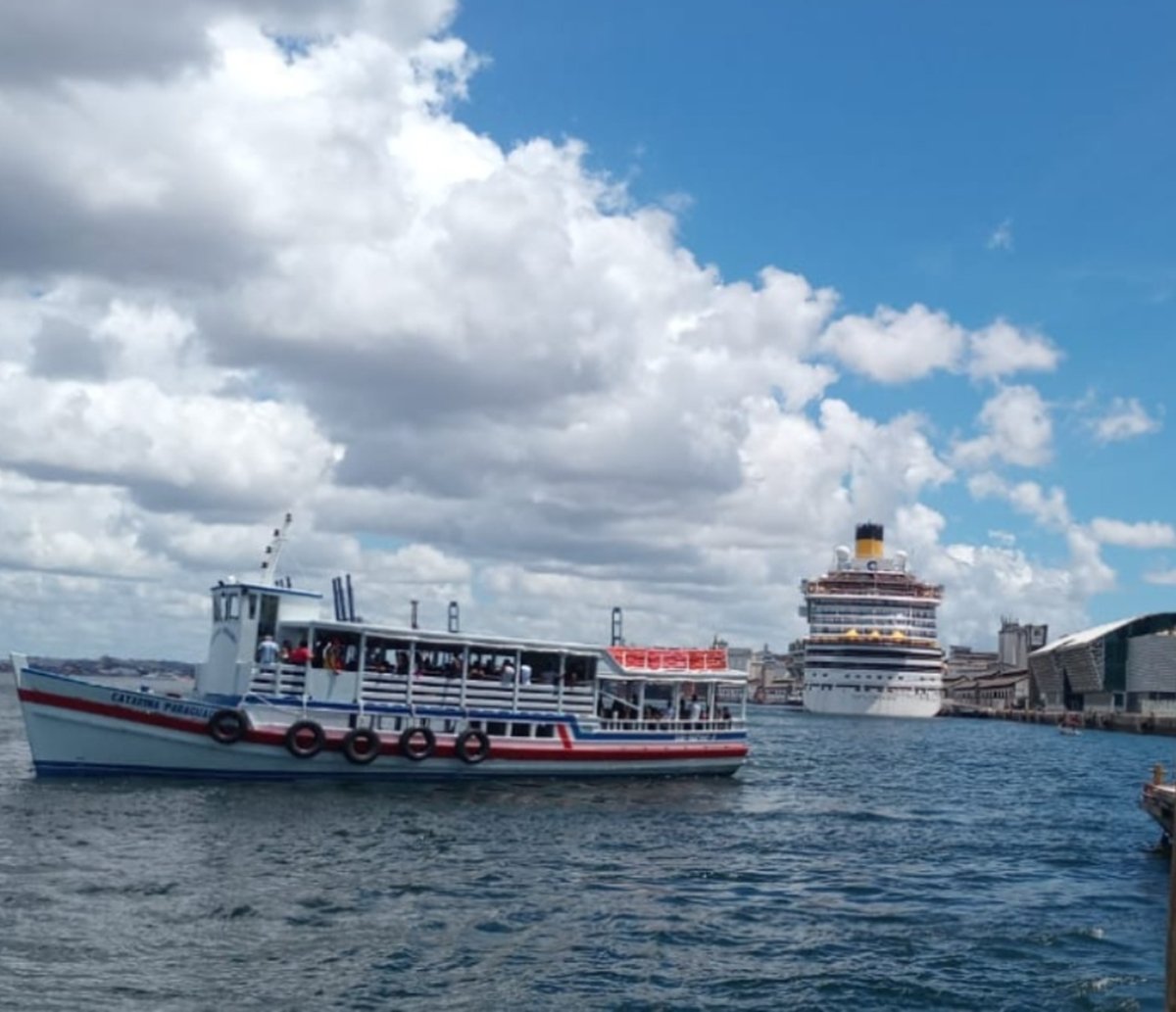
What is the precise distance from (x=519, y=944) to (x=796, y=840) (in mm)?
16415

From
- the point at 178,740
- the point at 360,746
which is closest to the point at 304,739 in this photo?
the point at 360,746

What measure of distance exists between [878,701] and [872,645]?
6964 millimetres

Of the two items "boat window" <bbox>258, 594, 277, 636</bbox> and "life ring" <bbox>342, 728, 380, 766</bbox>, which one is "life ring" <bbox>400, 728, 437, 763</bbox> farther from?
"boat window" <bbox>258, 594, 277, 636</bbox>

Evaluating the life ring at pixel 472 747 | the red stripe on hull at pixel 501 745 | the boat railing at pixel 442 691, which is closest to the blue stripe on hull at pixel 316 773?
the life ring at pixel 472 747

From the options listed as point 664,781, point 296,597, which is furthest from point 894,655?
point 296,597

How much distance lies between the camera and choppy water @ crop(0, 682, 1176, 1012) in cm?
2058

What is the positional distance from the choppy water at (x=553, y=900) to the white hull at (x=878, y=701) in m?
113

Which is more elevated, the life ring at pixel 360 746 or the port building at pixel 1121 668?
the port building at pixel 1121 668

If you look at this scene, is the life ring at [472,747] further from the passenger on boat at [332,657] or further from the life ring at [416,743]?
the passenger on boat at [332,657]

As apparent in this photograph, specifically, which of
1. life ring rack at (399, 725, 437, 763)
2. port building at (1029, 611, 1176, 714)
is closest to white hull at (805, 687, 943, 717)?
port building at (1029, 611, 1176, 714)

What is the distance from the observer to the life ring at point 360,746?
141 feet

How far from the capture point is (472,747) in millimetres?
45375

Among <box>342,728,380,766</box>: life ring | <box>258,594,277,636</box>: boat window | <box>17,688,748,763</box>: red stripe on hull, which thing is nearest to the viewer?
<box>17,688,748,763</box>: red stripe on hull

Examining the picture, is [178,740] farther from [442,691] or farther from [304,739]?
[442,691]
